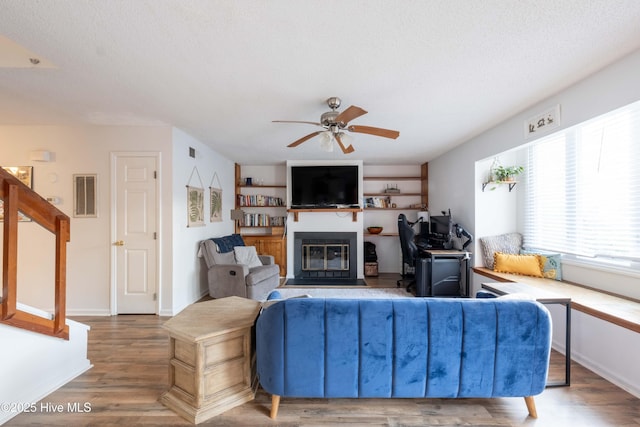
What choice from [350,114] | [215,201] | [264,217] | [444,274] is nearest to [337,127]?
[350,114]

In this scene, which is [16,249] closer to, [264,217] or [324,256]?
[264,217]

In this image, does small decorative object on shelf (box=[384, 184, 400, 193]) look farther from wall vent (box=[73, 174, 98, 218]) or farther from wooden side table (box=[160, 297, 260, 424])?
wall vent (box=[73, 174, 98, 218])

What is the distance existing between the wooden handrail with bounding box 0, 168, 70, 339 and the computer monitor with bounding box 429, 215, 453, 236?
429 cm

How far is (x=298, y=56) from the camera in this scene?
178 centimetres

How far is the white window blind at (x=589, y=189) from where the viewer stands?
2.33 metres

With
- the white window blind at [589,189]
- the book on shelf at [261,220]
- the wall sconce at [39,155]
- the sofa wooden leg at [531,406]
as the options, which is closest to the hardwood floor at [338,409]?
the sofa wooden leg at [531,406]

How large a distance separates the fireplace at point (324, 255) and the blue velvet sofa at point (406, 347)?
3.58m

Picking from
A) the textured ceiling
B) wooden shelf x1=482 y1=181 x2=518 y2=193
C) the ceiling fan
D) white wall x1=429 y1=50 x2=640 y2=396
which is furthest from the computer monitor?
the ceiling fan

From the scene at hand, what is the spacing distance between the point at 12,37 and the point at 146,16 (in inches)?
36.8

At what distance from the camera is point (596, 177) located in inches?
104

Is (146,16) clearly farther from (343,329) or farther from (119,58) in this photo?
(343,329)

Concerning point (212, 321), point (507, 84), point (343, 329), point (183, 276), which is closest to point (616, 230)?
point (507, 84)

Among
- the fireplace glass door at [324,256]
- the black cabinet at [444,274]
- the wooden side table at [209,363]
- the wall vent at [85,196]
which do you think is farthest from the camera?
the fireplace glass door at [324,256]

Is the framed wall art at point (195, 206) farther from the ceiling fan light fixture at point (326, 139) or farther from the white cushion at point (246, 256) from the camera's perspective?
the ceiling fan light fixture at point (326, 139)
